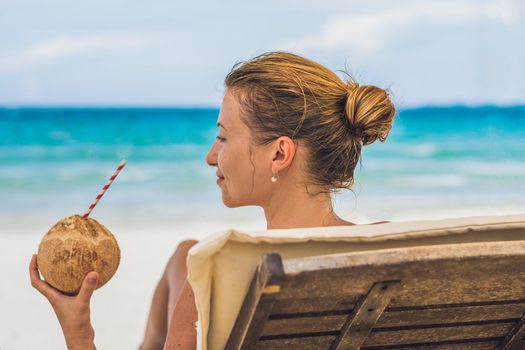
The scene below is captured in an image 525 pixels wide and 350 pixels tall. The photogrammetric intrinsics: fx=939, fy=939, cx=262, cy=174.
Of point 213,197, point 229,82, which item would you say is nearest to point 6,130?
point 213,197

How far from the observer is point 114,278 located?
739 centimetres

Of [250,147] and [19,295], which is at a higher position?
[250,147]

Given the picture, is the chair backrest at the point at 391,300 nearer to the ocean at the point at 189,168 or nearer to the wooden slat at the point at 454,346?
the wooden slat at the point at 454,346

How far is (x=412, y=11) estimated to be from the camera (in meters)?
25.8

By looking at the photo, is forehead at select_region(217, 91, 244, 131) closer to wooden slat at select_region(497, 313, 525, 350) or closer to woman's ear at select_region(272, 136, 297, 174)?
woman's ear at select_region(272, 136, 297, 174)

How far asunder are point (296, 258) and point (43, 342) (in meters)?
4.41

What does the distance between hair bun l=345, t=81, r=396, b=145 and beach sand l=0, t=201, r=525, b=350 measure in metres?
1.32

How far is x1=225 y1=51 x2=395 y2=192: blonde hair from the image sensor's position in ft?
8.77

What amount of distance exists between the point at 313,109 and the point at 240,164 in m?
0.26

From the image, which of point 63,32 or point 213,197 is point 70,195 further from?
point 63,32

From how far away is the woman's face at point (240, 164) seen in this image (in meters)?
2.69

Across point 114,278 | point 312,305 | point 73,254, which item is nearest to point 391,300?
point 312,305

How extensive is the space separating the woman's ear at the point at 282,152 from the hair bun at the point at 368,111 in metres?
0.19

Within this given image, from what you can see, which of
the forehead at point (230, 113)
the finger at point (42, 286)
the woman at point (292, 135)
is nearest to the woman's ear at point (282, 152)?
the woman at point (292, 135)
